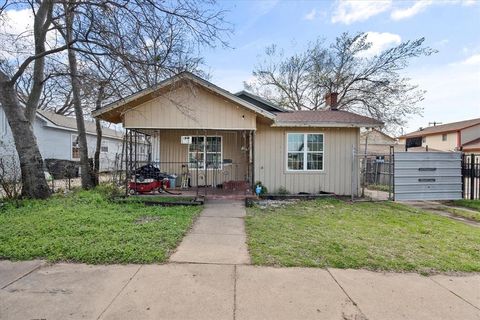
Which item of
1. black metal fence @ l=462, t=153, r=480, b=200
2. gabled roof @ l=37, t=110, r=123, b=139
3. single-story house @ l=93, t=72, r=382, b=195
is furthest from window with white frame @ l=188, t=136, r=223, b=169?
gabled roof @ l=37, t=110, r=123, b=139

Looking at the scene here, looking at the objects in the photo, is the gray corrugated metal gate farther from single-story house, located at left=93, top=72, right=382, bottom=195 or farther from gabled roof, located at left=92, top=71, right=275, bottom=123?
gabled roof, located at left=92, top=71, right=275, bottom=123

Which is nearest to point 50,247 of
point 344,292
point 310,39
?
point 344,292

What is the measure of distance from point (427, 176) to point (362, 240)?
6.44 meters

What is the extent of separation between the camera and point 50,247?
4.61m

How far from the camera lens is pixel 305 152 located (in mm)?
10938

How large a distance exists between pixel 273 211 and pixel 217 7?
577 cm

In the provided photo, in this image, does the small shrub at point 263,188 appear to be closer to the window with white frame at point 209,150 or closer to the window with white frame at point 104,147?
the window with white frame at point 209,150

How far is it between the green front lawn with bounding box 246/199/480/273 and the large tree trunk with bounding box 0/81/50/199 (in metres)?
6.48

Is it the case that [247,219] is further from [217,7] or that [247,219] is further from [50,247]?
[217,7]

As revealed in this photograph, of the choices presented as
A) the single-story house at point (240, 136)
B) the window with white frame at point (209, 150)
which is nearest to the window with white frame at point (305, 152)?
the single-story house at point (240, 136)

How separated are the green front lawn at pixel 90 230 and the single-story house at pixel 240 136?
181 cm

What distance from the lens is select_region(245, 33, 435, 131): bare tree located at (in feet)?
69.7

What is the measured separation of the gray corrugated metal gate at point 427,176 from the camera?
9867 millimetres

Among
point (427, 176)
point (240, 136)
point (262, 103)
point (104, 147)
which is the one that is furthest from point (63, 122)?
point (427, 176)
